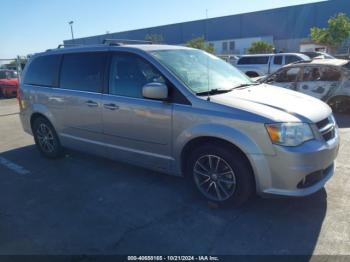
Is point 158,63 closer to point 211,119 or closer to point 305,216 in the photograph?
point 211,119

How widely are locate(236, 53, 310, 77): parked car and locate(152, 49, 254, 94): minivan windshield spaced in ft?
41.2

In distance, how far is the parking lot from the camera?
9.82 feet

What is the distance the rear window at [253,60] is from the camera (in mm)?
16859

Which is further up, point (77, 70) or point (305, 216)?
point (77, 70)

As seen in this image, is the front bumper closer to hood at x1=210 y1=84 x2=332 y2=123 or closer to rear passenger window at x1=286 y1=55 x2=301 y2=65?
hood at x1=210 y1=84 x2=332 y2=123

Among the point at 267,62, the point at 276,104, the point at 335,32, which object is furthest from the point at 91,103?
the point at 335,32

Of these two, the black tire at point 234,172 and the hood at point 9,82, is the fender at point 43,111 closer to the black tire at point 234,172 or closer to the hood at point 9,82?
the black tire at point 234,172

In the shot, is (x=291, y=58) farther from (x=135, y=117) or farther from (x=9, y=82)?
(x=9, y=82)

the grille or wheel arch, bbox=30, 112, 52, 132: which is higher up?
the grille

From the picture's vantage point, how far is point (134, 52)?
4.18m

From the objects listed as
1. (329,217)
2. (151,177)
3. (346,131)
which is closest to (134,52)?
(151,177)

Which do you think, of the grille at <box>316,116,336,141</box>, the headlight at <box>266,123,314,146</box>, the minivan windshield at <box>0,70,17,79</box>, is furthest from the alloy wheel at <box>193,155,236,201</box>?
the minivan windshield at <box>0,70,17,79</box>

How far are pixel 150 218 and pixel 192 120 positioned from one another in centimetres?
118

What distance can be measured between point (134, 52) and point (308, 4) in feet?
177
